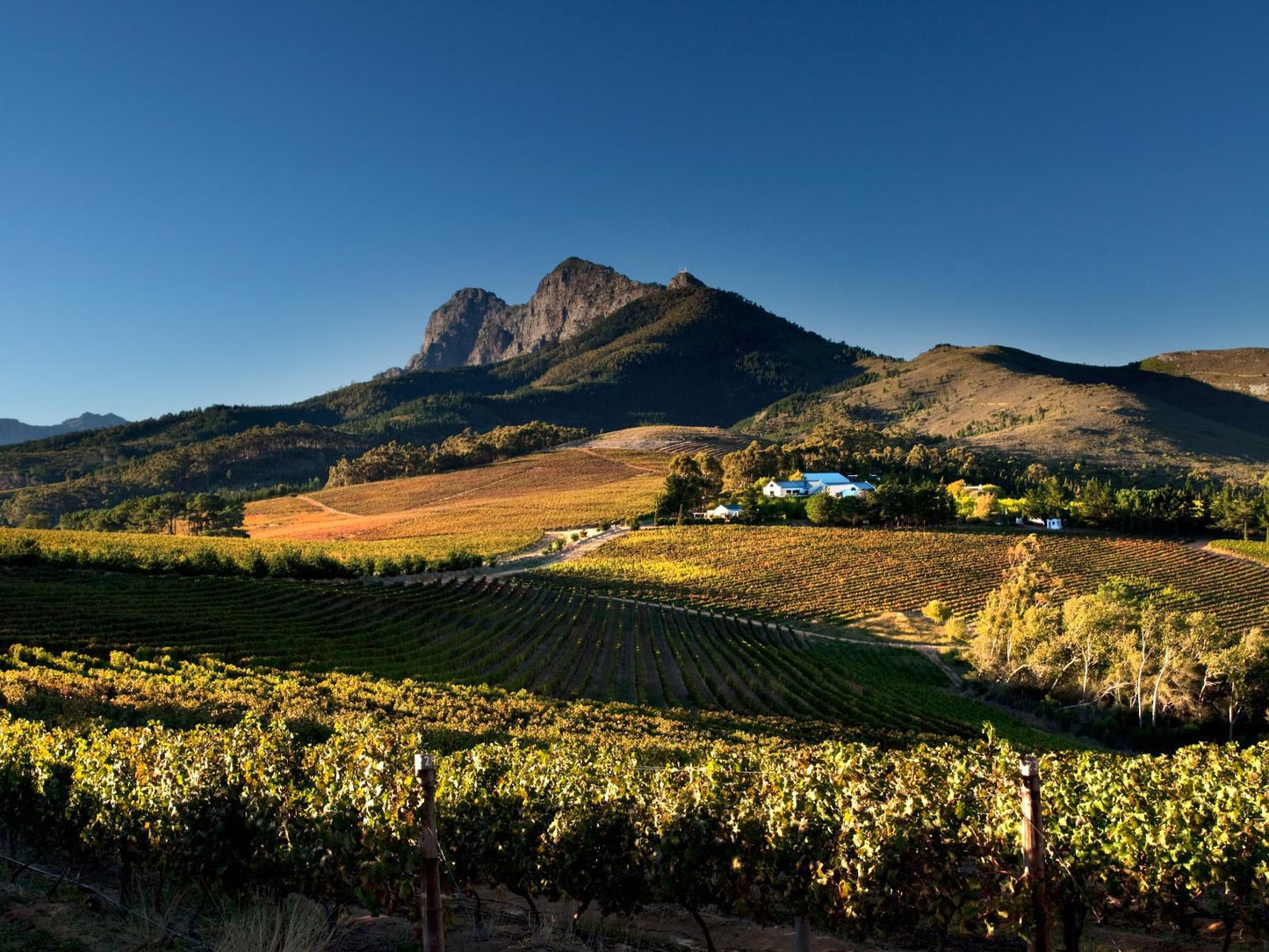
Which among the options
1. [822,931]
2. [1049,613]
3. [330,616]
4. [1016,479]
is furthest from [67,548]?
[1016,479]

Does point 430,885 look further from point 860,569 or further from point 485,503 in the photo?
point 485,503

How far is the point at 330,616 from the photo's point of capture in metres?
52.0

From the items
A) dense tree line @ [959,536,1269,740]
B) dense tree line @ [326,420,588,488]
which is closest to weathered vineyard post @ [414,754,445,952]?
dense tree line @ [959,536,1269,740]

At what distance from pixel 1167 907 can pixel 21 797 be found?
15.7 m

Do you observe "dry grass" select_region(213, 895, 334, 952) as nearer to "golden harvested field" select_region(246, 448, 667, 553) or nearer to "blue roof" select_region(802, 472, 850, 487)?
"golden harvested field" select_region(246, 448, 667, 553)

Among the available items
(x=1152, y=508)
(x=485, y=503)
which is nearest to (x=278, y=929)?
(x=485, y=503)

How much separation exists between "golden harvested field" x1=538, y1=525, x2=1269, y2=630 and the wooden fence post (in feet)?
197

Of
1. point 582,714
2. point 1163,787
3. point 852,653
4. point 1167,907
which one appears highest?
point 1163,787

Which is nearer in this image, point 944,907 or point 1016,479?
point 944,907

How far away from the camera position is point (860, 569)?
8450 centimetres

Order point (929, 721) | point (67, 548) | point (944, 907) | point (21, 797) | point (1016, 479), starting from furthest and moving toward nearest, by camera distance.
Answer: point (1016, 479) → point (67, 548) → point (929, 721) → point (21, 797) → point (944, 907)

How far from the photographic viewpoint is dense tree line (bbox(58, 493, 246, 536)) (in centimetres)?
11619

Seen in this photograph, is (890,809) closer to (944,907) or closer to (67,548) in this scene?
(944,907)

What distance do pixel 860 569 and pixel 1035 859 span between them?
80.9 meters
